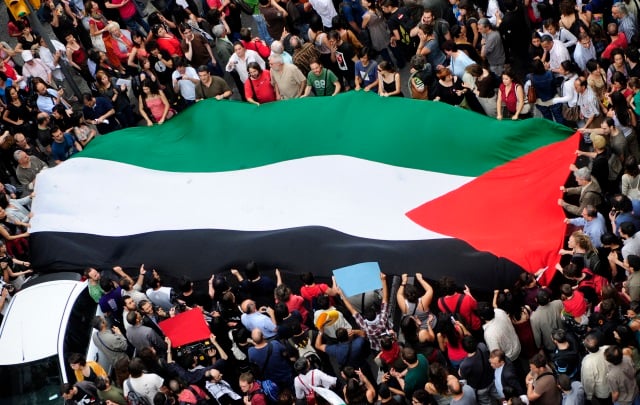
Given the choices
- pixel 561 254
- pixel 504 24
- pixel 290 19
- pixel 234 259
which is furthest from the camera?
pixel 290 19

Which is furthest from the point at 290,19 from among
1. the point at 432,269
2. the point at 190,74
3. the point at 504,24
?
the point at 432,269

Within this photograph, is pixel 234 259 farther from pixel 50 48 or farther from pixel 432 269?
pixel 50 48

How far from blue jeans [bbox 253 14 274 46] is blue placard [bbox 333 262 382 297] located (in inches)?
268

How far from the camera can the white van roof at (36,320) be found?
13727mm

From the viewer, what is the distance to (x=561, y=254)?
13.1 m

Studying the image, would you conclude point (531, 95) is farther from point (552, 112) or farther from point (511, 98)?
point (552, 112)

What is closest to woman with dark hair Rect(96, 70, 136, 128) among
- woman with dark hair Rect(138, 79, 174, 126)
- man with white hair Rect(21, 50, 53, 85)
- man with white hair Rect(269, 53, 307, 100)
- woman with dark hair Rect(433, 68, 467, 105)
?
woman with dark hair Rect(138, 79, 174, 126)

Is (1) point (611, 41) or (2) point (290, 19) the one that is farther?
(2) point (290, 19)

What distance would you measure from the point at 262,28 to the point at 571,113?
5.96m

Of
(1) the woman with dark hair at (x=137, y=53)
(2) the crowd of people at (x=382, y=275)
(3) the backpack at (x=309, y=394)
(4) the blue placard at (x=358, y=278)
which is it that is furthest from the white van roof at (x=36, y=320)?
(1) the woman with dark hair at (x=137, y=53)

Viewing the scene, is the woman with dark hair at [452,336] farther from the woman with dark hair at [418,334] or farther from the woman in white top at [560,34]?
the woman in white top at [560,34]

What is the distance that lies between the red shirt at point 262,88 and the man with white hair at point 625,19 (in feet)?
16.6

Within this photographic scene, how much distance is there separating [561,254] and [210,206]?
15.8 feet

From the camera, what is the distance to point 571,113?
50.2 ft
